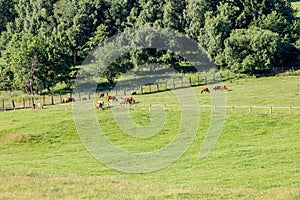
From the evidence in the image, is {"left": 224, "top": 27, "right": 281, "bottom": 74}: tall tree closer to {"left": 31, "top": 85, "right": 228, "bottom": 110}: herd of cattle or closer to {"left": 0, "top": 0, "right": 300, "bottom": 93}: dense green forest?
{"left": 0, "top": 0, "right": 300, "bottom": 93}: dense green forest

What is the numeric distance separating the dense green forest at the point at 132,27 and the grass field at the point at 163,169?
27956mm

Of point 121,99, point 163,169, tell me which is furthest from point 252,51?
point 163,169

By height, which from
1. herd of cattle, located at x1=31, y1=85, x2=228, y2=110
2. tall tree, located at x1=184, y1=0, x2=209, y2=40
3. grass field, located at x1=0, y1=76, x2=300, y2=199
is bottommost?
grass field, located at x1=0, y1=76, x2=300, y2=199

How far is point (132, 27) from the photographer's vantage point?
11438 centimetres

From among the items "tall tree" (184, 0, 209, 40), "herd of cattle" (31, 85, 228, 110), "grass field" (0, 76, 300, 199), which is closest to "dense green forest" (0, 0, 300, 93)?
"tall tree" (184, 0, 209, 40)

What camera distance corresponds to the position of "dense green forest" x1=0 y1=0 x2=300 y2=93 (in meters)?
88.9

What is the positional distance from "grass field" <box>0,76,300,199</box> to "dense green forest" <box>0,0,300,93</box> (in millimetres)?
27956

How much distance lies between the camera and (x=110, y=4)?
123m

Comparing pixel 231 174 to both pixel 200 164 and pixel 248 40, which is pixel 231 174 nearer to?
pixel 200 164

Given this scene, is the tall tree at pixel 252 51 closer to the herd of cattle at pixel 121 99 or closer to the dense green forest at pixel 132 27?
the dense green forest at pixel 132 27

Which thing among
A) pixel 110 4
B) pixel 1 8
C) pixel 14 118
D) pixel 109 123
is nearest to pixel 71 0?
pixel 110 4

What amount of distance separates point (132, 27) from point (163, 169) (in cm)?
8333

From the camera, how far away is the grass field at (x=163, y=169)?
2552 cm

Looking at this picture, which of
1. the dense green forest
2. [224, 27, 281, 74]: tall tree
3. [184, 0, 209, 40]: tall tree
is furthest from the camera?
[184, 0, 209, 40]: tall tree
